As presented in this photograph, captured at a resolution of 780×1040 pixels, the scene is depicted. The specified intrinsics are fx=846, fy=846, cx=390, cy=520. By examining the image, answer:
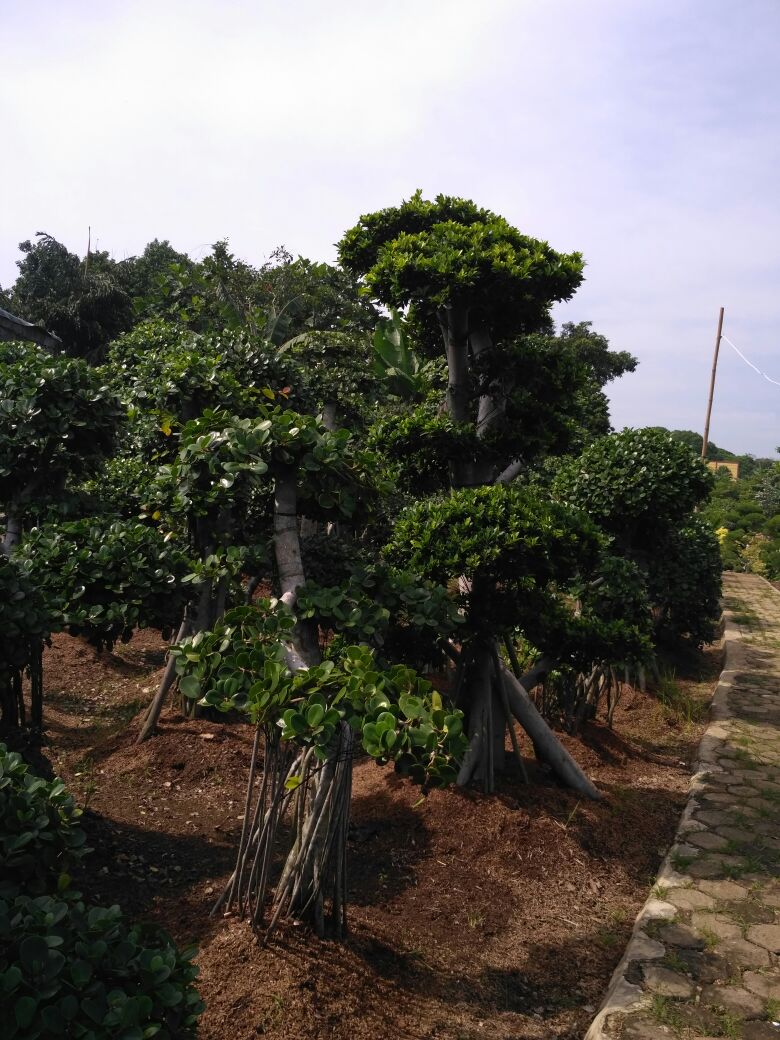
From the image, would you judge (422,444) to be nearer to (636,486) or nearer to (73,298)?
(636,486)

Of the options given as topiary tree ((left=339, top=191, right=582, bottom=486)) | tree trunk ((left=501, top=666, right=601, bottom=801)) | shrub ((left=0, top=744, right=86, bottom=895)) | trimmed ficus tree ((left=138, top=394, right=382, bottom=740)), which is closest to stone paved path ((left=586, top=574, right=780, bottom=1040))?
tree trunk ((left=501, top=666, right=601, bottom=801))

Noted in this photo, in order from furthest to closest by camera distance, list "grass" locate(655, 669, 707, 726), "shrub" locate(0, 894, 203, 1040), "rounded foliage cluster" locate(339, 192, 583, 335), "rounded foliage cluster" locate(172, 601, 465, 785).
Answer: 1. "grass" locate(655, 669, 707, 726)
2. "rounded foliage cluster" locate(339, 192, 583, 335)
3. "rounded foliage cluster" locate(172, 601, 465, 785)
4. "shrub" locate(0, 894, 203, 1040)

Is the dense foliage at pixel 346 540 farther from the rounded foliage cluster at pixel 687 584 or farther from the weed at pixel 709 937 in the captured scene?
the weed at pixel 709 937

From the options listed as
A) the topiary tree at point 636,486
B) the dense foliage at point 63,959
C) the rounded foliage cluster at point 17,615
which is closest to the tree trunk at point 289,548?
the rounded foliage cluster at point 17,615

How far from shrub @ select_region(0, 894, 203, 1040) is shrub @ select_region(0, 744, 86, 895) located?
0.14 m

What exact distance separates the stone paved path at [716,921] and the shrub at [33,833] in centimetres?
256

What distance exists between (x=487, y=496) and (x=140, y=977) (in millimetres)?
4315

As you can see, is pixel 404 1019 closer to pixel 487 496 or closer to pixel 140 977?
pixel 140 977

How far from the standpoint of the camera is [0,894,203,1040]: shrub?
1902 mm

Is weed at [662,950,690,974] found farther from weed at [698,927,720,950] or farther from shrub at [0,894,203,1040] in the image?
shrub at [0,894,203,1040]

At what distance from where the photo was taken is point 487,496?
6027 mm

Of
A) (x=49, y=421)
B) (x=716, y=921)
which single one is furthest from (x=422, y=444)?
(x=716, y=921)

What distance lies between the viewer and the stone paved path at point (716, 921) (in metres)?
3.93

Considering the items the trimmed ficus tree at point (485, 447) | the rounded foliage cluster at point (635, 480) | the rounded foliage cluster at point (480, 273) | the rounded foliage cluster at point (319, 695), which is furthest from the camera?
the rounded foliage cluster at point (635, 480)
